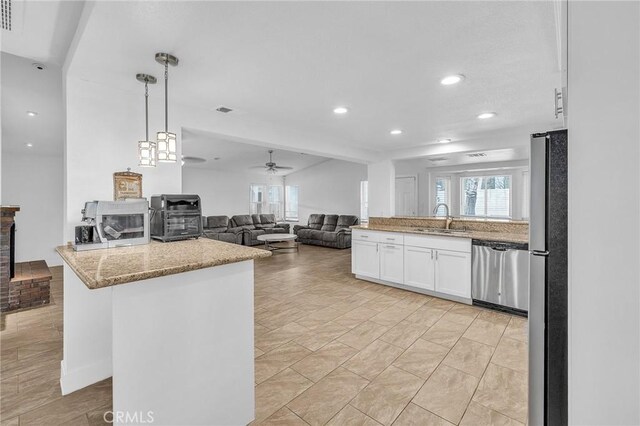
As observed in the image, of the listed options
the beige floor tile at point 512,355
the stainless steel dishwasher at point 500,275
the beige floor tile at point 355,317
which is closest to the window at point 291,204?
the beige floor tile at point 355,317

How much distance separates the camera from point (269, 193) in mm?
10953

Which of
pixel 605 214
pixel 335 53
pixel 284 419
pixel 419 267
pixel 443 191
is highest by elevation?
pixel 335 53

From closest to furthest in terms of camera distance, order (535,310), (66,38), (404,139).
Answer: (535,310) → (66,38) → (404,139)

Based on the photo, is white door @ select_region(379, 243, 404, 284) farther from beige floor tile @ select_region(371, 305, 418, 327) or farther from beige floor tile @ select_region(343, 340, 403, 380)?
beige floor tile @ select_region(343, 340, 403, 380)

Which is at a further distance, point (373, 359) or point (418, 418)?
point (373, 359)

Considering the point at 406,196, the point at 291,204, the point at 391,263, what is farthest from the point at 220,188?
the point at 391,263

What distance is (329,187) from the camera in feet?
32.8

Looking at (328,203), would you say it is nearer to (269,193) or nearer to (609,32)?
(269,193)

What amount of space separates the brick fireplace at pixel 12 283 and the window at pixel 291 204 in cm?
784

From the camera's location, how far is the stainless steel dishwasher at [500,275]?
11.0ft

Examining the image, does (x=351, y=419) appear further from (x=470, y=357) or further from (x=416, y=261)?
(x=416, y=261)

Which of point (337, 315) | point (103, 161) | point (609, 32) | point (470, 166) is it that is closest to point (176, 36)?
→ point (103, 161)

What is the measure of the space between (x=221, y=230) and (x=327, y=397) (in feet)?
23.9

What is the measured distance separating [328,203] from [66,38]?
27.2ft
